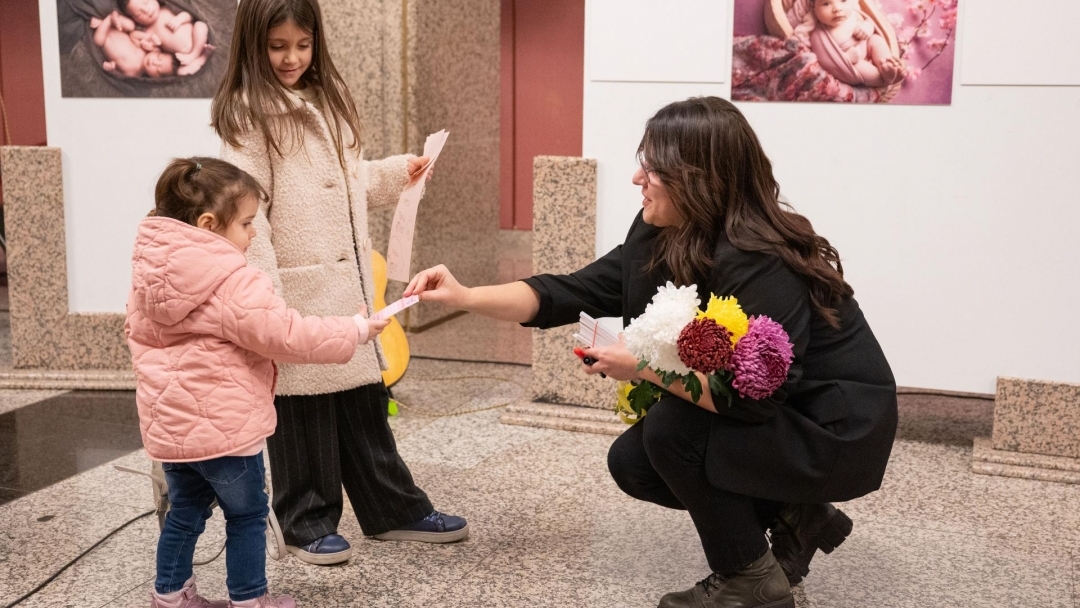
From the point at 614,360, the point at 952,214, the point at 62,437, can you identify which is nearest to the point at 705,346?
the point at 614,360

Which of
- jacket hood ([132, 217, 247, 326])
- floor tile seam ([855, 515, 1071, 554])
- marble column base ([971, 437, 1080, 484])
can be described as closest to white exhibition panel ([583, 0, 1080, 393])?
marble column base ([971, 437, 1080, 484])

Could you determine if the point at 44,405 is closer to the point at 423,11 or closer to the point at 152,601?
the point at 152,601

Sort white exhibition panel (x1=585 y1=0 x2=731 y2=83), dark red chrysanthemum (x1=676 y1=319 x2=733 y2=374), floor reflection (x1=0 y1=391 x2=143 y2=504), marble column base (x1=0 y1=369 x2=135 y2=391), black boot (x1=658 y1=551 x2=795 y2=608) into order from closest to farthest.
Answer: dark red chrysanthemum (x1=676 y1=319 x2=733 y2=374) < black boot (x1=658 y1=551 x2=795 y2=608) < floor reflection (x1=0 y1=391 x2=143 y2=504) < white exhibition panel (x1=585 y1=0 x2=731 y2=83) < marble column base (x1=0 y1=369 x2=135 y2=391)

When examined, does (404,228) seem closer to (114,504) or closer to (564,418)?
(114,504)

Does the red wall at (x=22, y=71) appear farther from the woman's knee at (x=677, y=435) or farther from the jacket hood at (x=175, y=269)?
the woman's knee at (x=677, y=435)

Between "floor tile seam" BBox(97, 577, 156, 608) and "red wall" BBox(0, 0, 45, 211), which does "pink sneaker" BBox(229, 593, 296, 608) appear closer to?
"floor tile seam" BBox(97, 577, 156, 608)

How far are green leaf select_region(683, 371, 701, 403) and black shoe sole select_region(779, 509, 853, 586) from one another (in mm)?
605

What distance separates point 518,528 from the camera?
3184mm

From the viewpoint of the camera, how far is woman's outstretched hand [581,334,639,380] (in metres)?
2.47

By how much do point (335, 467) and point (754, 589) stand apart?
118 cm

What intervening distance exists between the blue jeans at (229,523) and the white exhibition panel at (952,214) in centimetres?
229

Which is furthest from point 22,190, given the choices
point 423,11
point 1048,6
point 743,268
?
point 1048,6

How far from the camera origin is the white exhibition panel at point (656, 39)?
394 cm

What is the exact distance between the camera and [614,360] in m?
2.47
